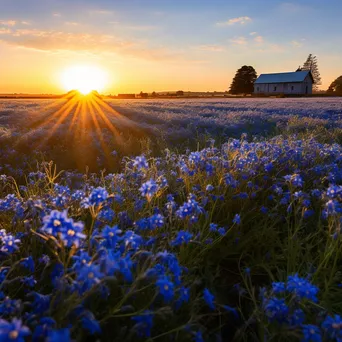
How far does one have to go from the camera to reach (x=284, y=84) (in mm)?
62188

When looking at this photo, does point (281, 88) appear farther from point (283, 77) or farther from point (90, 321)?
point (90, 321)

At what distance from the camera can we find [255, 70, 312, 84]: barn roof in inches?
2363

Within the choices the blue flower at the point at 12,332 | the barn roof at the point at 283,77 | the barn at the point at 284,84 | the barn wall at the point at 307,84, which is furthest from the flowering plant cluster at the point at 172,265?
the barn wall at the point at 307,84

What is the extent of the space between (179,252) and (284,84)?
66.1 metres

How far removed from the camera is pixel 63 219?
1232mm

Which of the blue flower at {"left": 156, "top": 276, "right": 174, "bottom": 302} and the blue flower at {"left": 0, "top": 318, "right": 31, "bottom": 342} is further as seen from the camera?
the blue flower at {"left": 156, "top": 276, "right": 174, "bottom": 302}

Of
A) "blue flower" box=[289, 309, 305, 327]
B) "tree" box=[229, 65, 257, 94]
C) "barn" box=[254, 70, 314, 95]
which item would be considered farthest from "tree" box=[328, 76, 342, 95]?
"blue flower" box=[289, 309, 305, 327]

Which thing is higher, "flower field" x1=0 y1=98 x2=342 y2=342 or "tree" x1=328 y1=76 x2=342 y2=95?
"tree" x1=328 y1=76 x2=342 y2=95

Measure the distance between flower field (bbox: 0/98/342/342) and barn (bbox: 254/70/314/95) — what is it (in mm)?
61323

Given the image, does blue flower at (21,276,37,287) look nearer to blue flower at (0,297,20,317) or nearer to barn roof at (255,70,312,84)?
blue flower at (0,297,20,317)

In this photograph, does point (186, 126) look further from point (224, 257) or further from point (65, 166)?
point (224, 257)

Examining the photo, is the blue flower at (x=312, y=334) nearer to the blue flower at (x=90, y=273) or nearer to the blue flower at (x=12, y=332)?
the blue flower at (x=90, y=273)

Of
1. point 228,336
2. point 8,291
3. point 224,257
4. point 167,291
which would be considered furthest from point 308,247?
point 8,291

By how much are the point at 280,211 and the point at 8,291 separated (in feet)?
8.56
